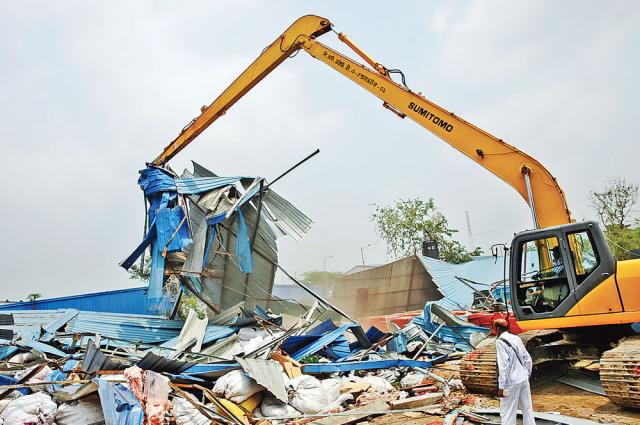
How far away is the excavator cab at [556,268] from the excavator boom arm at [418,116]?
24.1 inches

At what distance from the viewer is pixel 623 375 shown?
5477 millimetres

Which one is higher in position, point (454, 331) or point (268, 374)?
point (454, 331)

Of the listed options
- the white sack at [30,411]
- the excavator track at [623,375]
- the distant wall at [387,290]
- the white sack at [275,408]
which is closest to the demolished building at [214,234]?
the white sack at [275,408]

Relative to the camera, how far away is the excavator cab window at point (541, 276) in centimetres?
683

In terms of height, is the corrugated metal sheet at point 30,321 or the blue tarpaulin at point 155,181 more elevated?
the blue tarpaulin at point 155,181

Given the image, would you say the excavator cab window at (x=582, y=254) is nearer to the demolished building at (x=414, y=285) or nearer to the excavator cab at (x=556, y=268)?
the excavator cab at (x=556, y=268)

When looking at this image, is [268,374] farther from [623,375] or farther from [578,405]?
[623,375]

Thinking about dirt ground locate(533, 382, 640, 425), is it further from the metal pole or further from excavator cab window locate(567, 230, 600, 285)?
the metal pole

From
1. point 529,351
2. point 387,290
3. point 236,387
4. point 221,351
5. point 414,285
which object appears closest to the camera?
point 236,387

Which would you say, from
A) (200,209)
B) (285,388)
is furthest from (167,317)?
(285,388)

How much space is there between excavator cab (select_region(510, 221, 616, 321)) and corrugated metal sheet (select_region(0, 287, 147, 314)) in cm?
1415

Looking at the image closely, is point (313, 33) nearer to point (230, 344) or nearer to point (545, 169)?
point (545, 169)

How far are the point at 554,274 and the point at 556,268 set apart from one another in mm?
99

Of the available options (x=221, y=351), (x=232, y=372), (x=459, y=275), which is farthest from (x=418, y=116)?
(x=459, y=275)
